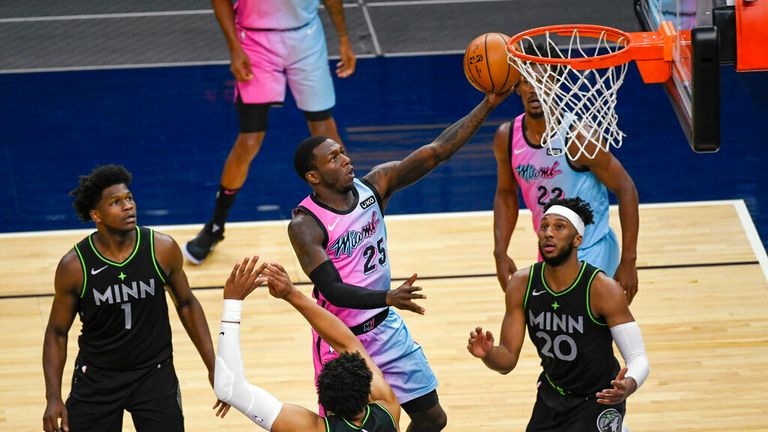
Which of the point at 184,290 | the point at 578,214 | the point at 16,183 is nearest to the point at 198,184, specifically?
the point at 16,183

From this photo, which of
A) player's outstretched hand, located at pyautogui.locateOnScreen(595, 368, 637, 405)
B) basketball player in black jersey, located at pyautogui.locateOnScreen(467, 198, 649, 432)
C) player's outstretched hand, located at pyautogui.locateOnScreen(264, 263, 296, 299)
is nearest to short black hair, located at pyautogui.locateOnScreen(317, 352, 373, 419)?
player's outstretched hand, located at pyautogui.locateOnScreen(264, 263, 296, 299)

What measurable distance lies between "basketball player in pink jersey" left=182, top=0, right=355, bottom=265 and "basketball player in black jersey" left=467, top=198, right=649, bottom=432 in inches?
134

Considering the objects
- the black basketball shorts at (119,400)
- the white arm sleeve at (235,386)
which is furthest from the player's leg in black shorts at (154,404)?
the white arm sleeve at (235,386)

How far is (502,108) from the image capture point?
10.4m

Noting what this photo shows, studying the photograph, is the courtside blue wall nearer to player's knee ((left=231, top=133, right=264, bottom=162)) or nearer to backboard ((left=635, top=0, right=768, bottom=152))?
player's knee ((left=231, top=133, right=264, bottom=162))

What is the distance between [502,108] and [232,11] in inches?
126

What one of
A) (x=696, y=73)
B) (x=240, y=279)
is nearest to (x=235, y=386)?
(x=240, y=279)

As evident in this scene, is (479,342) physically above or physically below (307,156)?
below

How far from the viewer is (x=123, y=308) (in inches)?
192

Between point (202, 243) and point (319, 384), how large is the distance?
426 cm

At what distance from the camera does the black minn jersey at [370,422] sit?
12.7 ft

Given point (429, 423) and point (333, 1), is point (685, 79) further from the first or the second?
point (333, 1)

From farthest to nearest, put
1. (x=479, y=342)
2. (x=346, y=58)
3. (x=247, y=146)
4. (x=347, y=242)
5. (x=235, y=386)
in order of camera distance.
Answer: (x=346, y=58) < (x=247, y=146) < (x=347, y=242) < (x=479, y=342) < (x=235, y=386)

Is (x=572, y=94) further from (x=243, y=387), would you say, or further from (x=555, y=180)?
(x=243, y=387)
